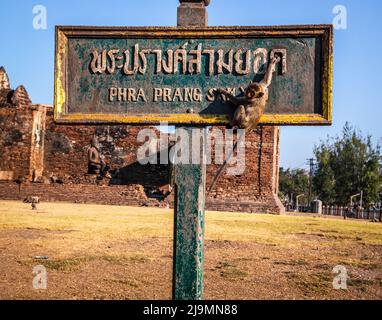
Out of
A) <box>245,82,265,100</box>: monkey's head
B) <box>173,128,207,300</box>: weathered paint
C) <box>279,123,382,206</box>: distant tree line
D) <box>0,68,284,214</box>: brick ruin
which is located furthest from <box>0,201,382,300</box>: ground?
<box>279,123,382,206</box>: distant tree line

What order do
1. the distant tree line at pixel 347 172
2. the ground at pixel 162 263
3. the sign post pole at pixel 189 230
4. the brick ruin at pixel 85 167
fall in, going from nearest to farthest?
the sign post pole at pixel 189 230, the ground at pixel 162 263, the brick ruin at pixel 85 167, the distant tree line at pixel 347 172

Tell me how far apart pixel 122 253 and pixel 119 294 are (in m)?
2.63

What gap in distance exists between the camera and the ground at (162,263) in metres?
5.52

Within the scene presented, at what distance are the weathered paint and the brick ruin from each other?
20.9 meters

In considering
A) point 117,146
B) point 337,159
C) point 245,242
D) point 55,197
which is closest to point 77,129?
point 117,146

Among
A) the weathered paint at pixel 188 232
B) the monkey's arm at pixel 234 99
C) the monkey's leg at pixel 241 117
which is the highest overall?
the monkey's arm at pixel 234 99

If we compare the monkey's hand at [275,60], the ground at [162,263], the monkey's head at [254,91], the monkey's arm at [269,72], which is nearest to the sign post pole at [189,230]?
the monkey's head at [254,91]

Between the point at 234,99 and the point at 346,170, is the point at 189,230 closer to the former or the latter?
the point at 234,99

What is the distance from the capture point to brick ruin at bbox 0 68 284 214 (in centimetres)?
2423

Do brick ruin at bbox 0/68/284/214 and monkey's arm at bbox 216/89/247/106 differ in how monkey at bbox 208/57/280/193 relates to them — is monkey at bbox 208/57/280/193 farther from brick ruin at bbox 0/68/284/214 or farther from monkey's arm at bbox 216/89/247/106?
brick ruin at bbox 0/68/284/214

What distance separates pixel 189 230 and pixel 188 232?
0.04 feet

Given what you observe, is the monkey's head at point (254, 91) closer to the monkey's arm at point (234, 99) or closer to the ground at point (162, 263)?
the monkey's arm at point (234, 99)

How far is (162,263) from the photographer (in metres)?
7.16

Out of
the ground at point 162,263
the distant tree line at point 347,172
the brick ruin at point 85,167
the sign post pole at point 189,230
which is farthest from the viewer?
the distant tree line at point 347,172
